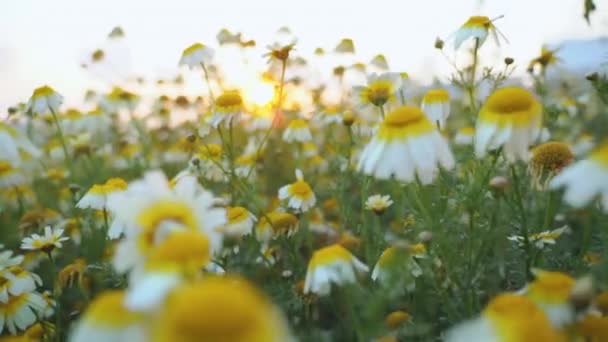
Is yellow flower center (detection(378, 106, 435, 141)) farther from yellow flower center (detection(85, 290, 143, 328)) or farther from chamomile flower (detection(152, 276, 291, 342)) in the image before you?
chamomile flower (detection(152, 276, 291, 342))

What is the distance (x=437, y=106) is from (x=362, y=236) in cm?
57

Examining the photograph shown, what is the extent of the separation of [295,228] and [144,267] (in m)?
1.41

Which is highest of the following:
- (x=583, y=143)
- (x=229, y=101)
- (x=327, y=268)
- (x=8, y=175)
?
(x=229, y=101)

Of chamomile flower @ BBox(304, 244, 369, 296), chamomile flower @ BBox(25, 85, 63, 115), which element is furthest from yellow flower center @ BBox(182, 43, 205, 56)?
chamomile flower @ BBox(304, 244, 369, 296)

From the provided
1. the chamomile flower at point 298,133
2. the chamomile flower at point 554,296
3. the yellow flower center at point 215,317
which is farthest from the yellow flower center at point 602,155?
the chamomile flower at point 298,133

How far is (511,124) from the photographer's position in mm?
1570

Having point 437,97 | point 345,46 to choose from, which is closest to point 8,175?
point 345,46

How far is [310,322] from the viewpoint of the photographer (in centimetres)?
194

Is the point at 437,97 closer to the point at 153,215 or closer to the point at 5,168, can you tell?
A: the point at 153,215

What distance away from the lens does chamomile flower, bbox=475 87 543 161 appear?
5.11 ft

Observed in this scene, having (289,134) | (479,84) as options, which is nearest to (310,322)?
(479,84)

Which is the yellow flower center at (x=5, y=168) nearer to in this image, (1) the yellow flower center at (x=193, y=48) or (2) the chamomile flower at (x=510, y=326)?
(1) the yellow flower center at (x=193, y=48)

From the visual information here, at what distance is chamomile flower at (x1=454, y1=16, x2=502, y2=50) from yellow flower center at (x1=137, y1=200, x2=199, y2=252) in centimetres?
146

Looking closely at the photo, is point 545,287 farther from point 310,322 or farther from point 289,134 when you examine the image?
point 289,134
